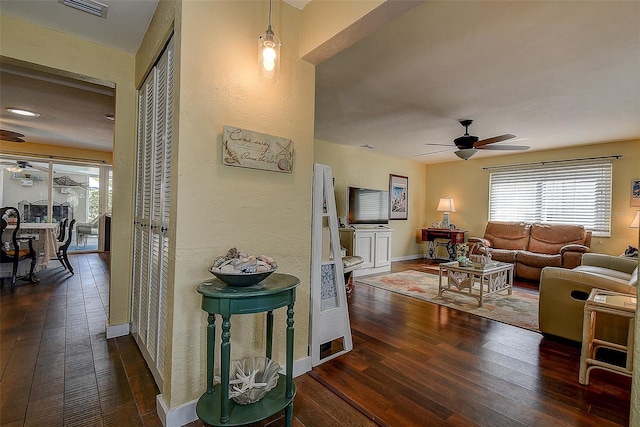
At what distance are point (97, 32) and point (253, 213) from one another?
78.1 inches

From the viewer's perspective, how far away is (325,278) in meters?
2.32

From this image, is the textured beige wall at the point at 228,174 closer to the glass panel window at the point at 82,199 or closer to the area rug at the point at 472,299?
the area rug at the point at 472,299

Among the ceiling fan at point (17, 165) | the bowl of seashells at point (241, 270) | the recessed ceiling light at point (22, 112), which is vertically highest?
the recessed ceiling light at point (22, 112)

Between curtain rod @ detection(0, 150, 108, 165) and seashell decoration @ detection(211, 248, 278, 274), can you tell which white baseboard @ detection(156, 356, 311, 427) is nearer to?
seashell decoration @ detection(211, 248, 278, 274)

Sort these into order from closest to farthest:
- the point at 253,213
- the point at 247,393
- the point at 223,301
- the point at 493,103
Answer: the point at 223,301
the point at 247,393
the point at 253,213
the point at 493,103

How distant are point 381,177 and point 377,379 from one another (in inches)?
202

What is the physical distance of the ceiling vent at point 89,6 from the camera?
75.1 inches

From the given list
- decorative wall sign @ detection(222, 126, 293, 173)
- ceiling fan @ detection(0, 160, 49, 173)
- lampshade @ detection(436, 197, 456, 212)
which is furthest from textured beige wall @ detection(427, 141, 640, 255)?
ceiling fan @ detection(0, 160, 49, 173)

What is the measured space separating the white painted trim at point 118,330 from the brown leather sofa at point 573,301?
12.5ft

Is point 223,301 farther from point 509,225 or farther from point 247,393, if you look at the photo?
point 509,225

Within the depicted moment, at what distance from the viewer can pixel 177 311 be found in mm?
1523

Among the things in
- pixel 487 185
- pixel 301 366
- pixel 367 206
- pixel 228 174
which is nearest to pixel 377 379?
pixel 301 366

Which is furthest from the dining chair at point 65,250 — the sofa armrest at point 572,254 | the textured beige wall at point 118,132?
the sofa armrest at point 572,254

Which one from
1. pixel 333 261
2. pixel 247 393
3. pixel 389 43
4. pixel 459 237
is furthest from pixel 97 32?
pixel 459 237
